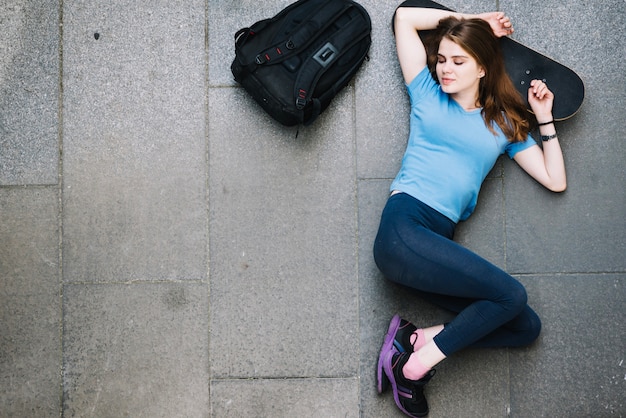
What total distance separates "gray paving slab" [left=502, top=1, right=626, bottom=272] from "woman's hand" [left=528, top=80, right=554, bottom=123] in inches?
6.7

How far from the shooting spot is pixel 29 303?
257 cm

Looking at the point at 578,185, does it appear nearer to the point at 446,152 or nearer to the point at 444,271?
the point at 446,152

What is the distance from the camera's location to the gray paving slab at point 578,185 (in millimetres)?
2607

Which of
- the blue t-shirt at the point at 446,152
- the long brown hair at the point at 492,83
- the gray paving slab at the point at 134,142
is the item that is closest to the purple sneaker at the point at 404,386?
the blue t-shirt at the point at 446,152

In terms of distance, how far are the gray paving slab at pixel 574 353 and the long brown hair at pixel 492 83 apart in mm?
751

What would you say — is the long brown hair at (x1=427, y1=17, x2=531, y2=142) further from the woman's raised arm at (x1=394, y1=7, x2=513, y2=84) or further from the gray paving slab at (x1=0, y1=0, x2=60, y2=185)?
the gray paving slab at (x1=0, y1=0, x2=60, y2=185)

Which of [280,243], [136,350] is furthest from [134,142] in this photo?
[136,350]

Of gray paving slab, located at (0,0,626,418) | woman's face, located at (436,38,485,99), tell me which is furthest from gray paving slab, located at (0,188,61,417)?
woman's face, located at (436,38,485,99)

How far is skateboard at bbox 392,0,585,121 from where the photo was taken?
2.52 m

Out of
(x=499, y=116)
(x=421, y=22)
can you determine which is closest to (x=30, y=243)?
(x=421, y=22)

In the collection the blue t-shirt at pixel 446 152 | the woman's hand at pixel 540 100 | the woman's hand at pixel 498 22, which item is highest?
the woman's hand at pixel 498 22

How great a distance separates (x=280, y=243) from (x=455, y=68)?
3.68 ft

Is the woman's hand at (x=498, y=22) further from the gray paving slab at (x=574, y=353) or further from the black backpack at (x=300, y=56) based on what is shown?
the gray paving slab at (x=574, y=353)

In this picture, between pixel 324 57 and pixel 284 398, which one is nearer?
pixel 324 57
